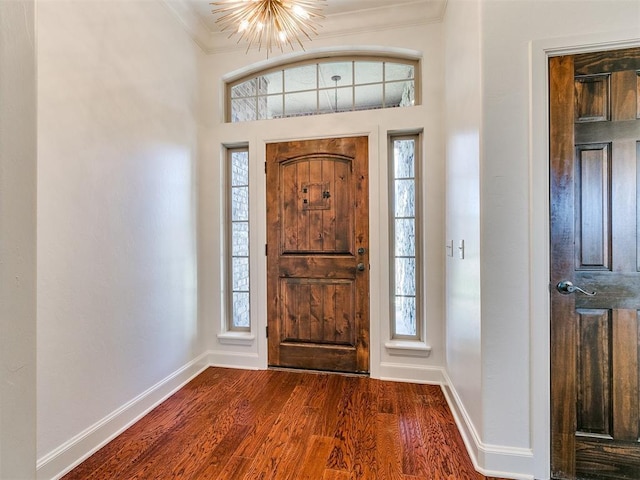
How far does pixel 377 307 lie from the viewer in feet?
8.60

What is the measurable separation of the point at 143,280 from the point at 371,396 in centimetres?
181

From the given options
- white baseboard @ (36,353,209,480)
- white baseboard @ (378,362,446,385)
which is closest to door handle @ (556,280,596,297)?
white baseboard @ (378,362,446,385)

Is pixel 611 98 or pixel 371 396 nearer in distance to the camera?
pixel 611 98

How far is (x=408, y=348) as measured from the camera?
8.39ft

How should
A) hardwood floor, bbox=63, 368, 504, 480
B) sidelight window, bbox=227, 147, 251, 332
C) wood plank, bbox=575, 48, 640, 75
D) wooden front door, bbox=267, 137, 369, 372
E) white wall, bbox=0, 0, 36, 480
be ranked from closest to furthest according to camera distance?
1. white wall, bbox=0, 0, 36, 480
2. wood plank, bbox=575, 48, 640, 75
3. hardwood floor, bbox=63, 368, 504, 480
4. wooden front door, bbox=267, 137, 369, 372
5. sidelight window, bbox=227, 147, 251, 332

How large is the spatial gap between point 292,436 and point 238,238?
5.70 ft

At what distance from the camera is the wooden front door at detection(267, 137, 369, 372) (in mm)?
2666

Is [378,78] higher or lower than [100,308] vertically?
higher

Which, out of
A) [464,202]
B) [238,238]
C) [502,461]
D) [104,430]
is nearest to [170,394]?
[104,430]

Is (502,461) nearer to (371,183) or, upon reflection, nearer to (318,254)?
(318,254)

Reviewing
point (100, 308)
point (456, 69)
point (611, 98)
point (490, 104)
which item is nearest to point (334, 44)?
point (456, 69)

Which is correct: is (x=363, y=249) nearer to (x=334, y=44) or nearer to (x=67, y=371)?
(x=334, y=44)

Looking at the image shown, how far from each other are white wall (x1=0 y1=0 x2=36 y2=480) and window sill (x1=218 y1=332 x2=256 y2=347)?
224cm

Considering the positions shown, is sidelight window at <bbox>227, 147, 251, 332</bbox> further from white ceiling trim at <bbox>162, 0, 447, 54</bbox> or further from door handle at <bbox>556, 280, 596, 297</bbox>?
door handle at <bbox>556, 280, 596, 297</bbox>
